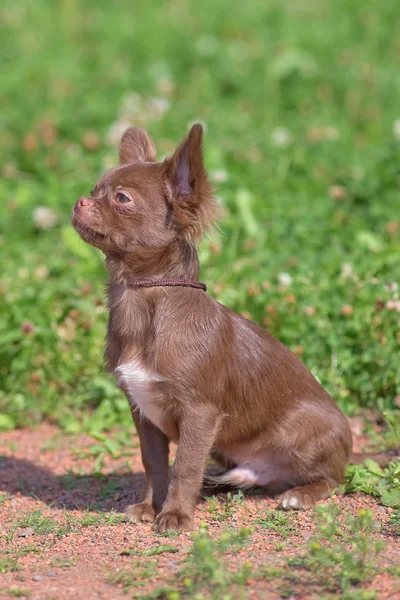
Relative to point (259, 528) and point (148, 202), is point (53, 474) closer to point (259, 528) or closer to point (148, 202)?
point (259, 528)

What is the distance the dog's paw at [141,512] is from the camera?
4320 mm

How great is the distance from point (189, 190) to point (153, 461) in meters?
1.34

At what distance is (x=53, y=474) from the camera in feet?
17.2

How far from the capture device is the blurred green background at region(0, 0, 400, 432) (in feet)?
19.3

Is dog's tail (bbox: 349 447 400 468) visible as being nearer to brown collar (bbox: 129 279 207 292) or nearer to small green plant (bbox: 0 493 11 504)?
brown collar (bbox: 129 279 207 292)

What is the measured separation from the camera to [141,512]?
435 cm

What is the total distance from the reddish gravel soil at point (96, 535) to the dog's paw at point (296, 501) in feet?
0.27

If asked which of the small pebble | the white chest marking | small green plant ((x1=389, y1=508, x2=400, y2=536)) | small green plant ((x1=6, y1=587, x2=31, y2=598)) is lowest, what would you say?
the small pebble

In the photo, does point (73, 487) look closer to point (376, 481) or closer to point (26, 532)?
point (26, 532)

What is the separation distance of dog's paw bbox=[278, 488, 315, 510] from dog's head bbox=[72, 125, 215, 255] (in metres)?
1.33

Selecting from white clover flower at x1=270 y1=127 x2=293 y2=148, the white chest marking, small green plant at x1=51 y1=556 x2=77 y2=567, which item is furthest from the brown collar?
white clover flower at x1=270 y1=127 x2=293 y2=148

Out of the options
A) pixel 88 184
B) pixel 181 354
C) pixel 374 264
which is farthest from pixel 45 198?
pixel 181 354

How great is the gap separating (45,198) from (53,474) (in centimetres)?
348

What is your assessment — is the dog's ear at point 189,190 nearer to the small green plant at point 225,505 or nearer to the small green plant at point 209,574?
the small green plant at point 225,505
